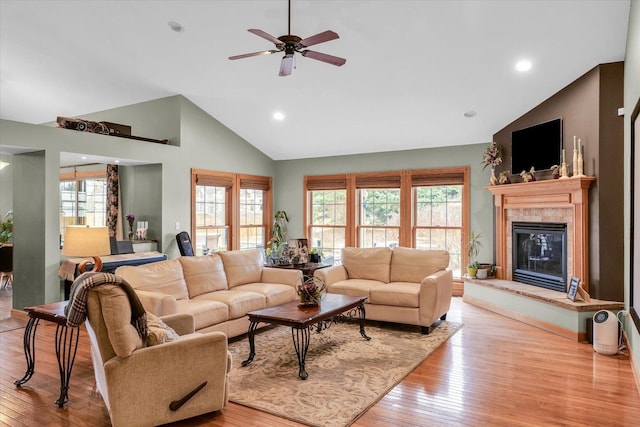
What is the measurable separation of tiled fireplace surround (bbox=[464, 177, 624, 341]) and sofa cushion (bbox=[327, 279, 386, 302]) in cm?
170

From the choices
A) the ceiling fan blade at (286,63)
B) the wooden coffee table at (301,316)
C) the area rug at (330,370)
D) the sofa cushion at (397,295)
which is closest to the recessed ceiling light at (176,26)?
the ceiling fan blade at (286,63)

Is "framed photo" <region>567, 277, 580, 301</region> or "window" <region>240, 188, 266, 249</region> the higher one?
"window" <region>240, 188, 266, 249</region>

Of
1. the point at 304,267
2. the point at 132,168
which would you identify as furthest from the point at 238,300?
the point at 132,168

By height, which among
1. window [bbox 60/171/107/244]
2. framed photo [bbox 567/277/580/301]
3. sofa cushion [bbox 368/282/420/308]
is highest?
window [bbox 60/171/107/244]

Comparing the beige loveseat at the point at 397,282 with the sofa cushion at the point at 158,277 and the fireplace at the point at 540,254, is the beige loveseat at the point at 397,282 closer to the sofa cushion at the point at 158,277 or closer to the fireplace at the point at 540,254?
the fireplace at the point at 540,254

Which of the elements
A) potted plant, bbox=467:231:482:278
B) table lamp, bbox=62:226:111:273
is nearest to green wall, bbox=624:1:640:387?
potted plant, bbox=467:231:482:278

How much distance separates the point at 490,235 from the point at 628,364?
313 cm

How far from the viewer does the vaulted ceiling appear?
431 centimetres

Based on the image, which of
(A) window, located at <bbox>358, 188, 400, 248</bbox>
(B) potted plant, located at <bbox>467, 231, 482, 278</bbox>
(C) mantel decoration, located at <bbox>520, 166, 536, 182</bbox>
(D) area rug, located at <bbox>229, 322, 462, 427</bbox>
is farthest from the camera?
(A) window, located at <bbox>358, 188, 400, 248</bbox>

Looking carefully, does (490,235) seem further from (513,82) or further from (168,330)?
(168,330)

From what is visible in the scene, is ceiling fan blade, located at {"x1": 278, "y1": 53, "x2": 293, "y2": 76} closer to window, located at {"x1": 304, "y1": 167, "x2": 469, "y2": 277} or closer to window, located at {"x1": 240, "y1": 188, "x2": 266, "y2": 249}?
window, located at {"x1": 304, "y1": 167, "x2": 469, "y2": 277}

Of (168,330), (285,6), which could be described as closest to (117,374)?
(168,330)

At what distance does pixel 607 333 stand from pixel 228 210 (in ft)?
19.8

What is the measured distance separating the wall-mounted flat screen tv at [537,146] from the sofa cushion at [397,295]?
2261mm
